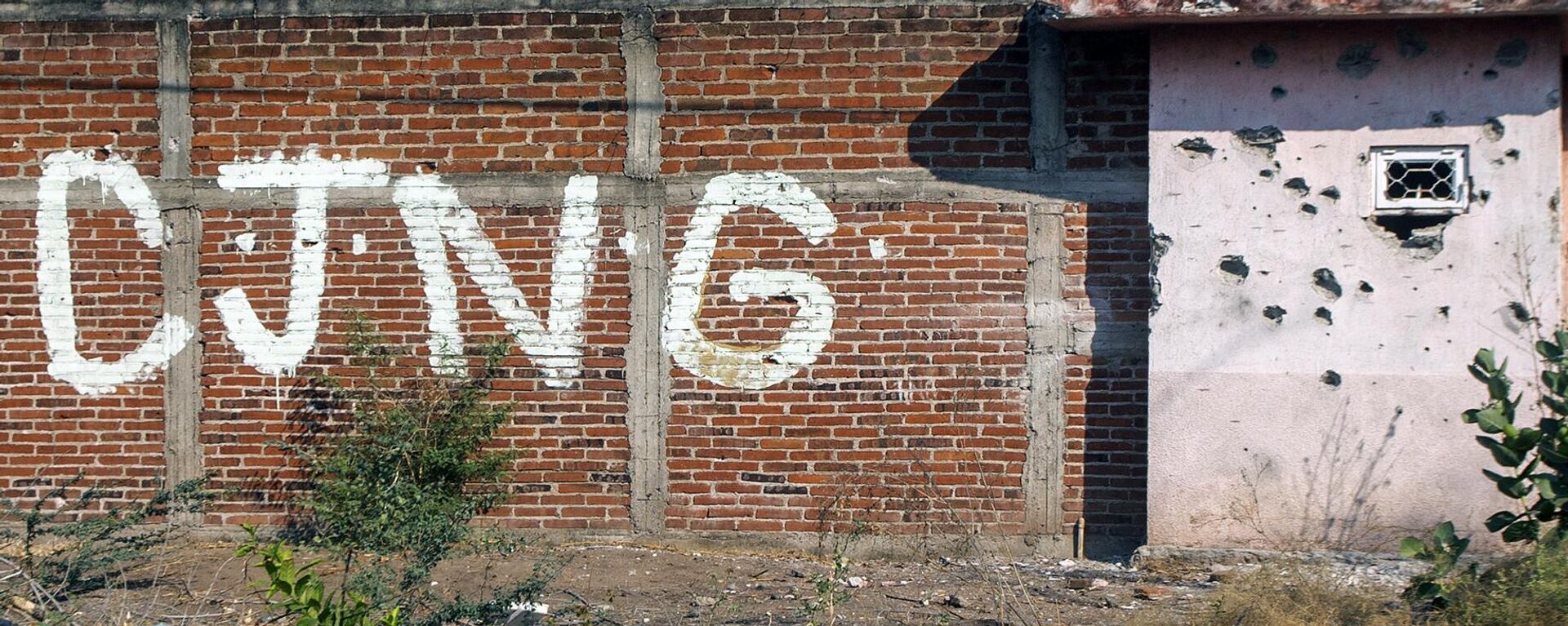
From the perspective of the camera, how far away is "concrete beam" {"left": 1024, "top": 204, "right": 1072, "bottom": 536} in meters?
6.81

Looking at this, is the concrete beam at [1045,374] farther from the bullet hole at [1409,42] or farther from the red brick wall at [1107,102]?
the bullet hole at [1409,42]

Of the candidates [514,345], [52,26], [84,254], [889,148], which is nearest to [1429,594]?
[889,148]

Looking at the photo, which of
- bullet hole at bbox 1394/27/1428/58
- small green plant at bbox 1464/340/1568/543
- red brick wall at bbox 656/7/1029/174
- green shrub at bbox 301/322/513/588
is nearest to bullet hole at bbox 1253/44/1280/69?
bullet hole at bbox 1394/27/1428/58

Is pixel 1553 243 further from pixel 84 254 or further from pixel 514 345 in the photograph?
pixel 84 254

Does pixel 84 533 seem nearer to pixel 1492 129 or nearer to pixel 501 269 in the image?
pixel 501 269

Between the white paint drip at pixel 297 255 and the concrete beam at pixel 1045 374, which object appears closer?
the concrete beam at pixel 1045 374

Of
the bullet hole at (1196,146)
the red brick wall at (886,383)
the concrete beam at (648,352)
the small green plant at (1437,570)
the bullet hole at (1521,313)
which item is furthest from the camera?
the concrete beam at (648,352)

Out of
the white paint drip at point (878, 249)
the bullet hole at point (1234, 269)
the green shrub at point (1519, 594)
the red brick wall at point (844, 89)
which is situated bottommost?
the green shrub at point (1519, 594)

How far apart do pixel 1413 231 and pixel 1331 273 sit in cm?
44

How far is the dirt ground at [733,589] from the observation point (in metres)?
5.67

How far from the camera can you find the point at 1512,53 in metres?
6.26

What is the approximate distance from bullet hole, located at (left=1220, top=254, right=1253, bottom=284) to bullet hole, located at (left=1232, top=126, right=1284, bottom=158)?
532mm

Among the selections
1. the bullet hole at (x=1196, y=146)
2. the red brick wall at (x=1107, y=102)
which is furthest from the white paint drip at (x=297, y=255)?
the bullet hole at (x=1196, y=146)

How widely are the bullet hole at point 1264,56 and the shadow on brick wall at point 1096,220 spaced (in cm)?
55
